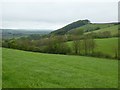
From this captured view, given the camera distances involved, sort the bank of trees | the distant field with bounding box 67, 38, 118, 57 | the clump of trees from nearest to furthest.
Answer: the bank of trees → the clump of trees → the distant field with bounding box 67, 38, 118, 57

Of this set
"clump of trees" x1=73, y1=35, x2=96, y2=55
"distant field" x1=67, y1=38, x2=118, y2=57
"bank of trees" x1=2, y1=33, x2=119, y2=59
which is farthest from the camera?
"distant field" x1=67, y1=38, x2=118, y2=57

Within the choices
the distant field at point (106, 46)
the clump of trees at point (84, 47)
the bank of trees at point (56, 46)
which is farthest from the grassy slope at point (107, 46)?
the clump of trees at point (84, 47)

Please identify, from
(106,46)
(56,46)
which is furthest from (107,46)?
(56,46)

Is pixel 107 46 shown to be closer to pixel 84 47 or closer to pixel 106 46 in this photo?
pixel 106 46

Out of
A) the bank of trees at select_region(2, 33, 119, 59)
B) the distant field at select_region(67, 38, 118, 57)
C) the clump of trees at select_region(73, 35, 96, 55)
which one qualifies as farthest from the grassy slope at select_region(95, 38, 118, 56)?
the clump of trees at select_region(73, 35, 96, 55)

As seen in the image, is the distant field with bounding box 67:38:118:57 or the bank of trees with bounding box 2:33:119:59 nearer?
the bank of trees with bounding box 2:33:119:59

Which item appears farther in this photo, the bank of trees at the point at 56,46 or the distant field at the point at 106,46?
the distant field at the point at 106,46

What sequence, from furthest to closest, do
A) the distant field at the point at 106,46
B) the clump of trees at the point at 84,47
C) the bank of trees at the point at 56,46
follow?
the distant field at the point at 106,46 < the clump of trees at the point at 84,47 < the bank of trees at the point at 56,46

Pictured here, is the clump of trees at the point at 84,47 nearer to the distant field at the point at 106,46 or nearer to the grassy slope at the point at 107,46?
the distant field at the point at 106,46

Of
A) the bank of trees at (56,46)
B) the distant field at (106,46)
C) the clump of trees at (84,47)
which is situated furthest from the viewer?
the distant field at (106,46)

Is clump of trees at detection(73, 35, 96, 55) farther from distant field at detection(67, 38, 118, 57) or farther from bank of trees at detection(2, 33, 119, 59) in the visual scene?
distant field at detection(67, 38, 118, 57)

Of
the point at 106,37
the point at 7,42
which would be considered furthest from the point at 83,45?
the point at 7,42

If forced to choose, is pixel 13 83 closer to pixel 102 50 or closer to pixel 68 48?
pixel 68 48

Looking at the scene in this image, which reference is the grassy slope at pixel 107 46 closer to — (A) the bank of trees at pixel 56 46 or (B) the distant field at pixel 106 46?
(B) the distant field at pixel 106 46
